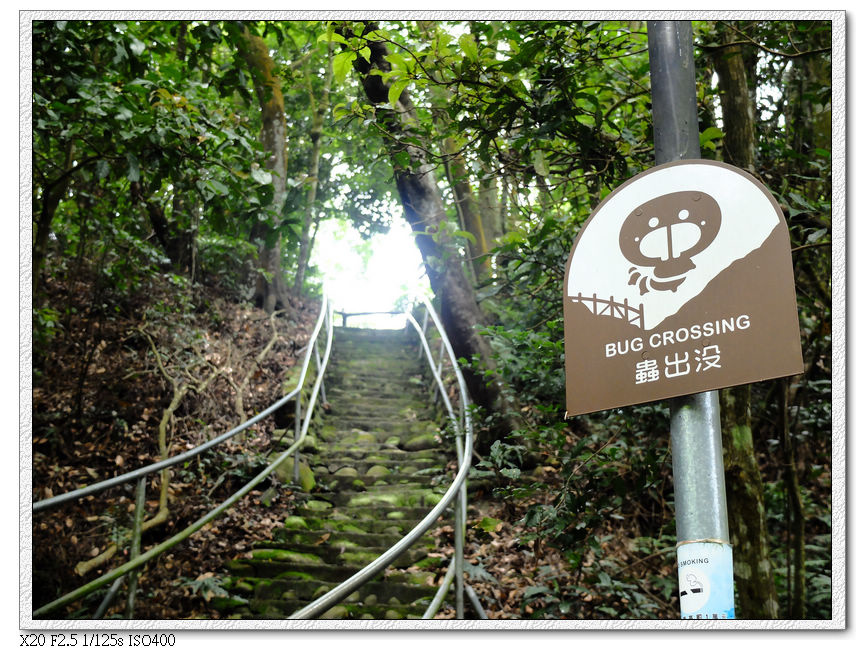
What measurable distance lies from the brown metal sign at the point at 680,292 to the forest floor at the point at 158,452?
2271mm

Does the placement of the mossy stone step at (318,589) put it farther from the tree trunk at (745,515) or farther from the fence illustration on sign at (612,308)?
the fence illustration on sign at (612,308)

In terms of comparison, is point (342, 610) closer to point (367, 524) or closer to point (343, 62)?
point (367, 524)

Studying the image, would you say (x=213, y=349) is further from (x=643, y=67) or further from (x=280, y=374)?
(x=643, y=67)

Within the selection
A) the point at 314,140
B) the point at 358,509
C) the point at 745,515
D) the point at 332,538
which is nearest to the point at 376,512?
the point at 358,509

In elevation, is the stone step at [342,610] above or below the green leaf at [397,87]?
below

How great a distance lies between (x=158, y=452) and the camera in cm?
520

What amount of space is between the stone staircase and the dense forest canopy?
52 cm

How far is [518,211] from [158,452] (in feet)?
11.2

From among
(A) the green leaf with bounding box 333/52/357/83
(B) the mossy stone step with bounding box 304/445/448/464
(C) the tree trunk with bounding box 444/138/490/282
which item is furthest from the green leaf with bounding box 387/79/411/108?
(C) the tree trunk with bounding box 444/138/490/282

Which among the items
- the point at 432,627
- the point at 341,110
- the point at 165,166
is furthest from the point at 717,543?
the point at 165,166

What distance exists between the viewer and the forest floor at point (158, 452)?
3.78 m

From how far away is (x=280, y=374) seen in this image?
7.46 m

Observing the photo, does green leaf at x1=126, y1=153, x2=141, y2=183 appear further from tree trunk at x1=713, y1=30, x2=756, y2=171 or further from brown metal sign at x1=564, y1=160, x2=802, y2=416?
tree trunk at x1=713, y1=30, x2=756, y2=171

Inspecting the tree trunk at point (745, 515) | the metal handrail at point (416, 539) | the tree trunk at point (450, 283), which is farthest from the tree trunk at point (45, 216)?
the tree trunk at point (745, 515)
